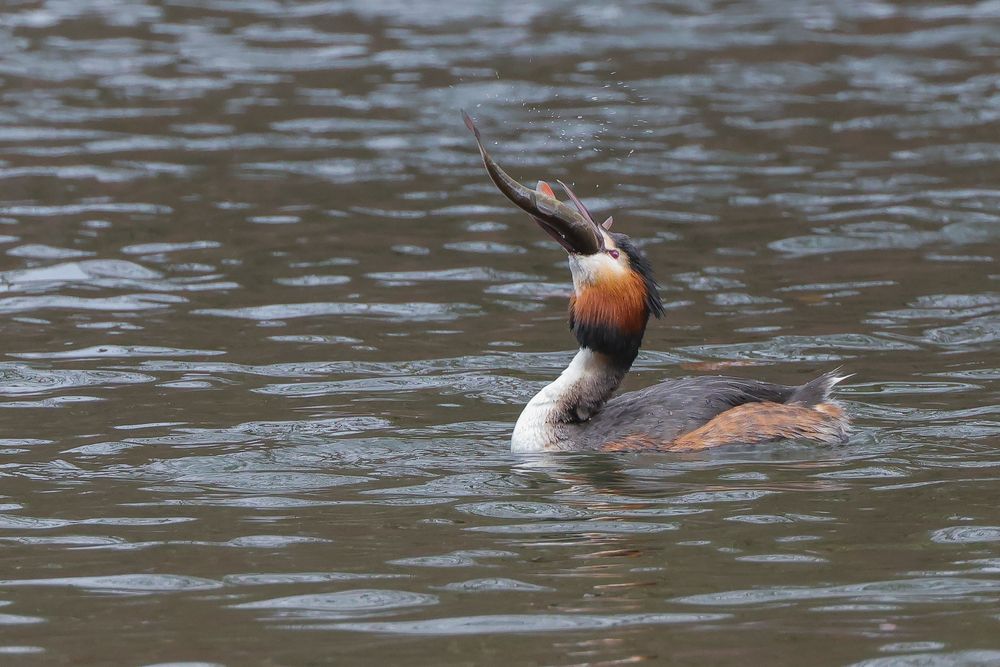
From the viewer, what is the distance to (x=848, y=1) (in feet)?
78.6

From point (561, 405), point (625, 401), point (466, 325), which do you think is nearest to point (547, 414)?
point (561, 405)

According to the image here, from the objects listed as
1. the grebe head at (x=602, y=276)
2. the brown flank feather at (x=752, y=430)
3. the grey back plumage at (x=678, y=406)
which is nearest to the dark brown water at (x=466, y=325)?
the brown flank feather at (x=752, y=430)

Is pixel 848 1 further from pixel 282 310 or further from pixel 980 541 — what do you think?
pixel 980 541

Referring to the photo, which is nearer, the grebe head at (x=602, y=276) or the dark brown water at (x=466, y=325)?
the dark brown water at (x=466, y=325)

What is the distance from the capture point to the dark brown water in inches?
250

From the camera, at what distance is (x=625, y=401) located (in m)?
9.07

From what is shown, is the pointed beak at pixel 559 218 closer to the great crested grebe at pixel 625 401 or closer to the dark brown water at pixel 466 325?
the great crested grebe at pixel 625 401

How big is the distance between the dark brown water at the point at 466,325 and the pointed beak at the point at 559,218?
110 cm

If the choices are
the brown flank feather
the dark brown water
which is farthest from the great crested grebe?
the dark brown water

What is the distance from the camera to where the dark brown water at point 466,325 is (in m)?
6.35

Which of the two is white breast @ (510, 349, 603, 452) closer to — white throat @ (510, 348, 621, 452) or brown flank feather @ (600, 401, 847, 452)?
white throat @ (510, 348, 621, 452)

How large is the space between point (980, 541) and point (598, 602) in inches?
69.0

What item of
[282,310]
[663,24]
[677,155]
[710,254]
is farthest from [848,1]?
[282,310]

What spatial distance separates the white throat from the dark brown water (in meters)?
0.16
